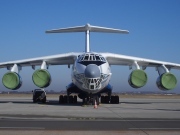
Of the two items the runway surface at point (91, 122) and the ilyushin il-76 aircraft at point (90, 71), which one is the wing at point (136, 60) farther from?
the runway surface at point (91, 122)

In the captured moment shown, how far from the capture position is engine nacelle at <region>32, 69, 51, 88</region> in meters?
21.7

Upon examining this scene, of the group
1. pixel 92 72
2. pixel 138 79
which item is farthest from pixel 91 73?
pixel 138 79

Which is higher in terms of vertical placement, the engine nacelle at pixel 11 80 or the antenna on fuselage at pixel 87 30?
the antenna on fuselage at pixel 87 30

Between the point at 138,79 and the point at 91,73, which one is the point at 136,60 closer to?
the point at 138,79

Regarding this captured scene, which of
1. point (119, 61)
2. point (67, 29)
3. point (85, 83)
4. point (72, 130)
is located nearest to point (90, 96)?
point (85, 83)

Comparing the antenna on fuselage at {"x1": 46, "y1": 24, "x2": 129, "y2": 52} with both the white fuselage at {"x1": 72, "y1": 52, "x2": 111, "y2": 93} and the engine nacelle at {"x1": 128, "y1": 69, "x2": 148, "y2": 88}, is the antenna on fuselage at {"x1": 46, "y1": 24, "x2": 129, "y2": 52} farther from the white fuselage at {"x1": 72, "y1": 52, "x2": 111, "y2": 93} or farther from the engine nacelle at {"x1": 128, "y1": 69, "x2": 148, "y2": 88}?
the white fuselage at {"x1": 72, "y1": 52, "x2": 111, "y2": 93}

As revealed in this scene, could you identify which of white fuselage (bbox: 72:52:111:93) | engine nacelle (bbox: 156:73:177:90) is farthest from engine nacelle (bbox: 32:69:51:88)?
engine nacelle (bbox: 156:73:177:90)

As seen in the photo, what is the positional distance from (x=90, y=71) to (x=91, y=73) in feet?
0.47

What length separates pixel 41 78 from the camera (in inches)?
856

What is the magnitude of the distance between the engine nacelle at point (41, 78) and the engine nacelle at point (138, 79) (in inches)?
226

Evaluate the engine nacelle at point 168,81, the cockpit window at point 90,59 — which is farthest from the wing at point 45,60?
the engine nacelle at point 168,81

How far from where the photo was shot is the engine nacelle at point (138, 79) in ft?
71.3

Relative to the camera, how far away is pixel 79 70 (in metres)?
19.7

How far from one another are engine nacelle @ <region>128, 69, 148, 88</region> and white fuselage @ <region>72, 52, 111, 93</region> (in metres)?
1.99
